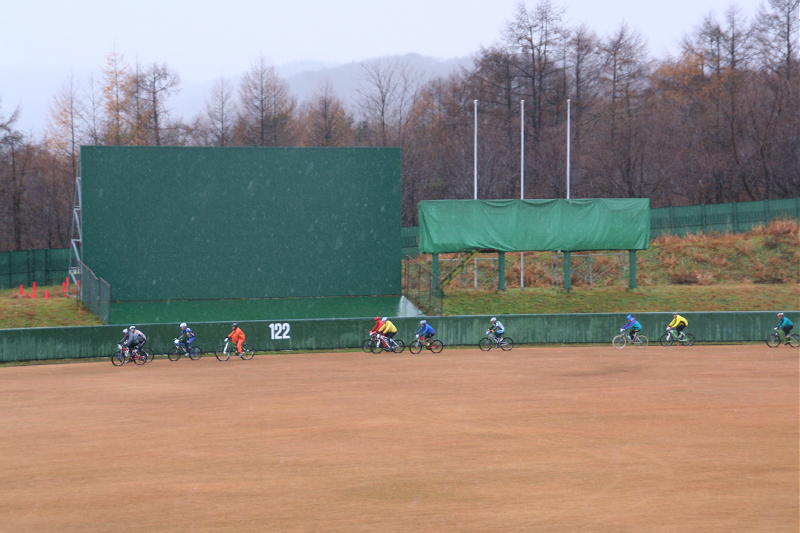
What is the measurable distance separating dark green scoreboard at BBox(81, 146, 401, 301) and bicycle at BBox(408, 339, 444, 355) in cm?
981

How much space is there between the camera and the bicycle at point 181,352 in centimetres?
3288

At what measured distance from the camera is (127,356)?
3197 cm

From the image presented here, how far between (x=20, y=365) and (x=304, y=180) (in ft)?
56.4

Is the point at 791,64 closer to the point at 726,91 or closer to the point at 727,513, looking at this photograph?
the point at 726,91

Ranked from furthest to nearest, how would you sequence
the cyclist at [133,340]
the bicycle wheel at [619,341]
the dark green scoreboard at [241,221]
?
the dark green scoreboard at [241,221] → the bicycle wheel at [619,341] → the cyclist at [133,340]

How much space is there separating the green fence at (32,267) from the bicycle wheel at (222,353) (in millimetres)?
29901

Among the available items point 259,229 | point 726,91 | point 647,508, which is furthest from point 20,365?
point 726,91

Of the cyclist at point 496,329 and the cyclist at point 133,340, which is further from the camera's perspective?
the cyclist at point 496,329

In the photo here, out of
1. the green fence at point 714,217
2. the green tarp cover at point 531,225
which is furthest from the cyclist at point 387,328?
the green fence at point 714,217

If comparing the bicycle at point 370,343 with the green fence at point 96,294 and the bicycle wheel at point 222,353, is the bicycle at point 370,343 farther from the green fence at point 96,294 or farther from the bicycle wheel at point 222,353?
the green fence at point 96,294

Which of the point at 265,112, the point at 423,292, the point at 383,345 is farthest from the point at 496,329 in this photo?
the point at 265,112

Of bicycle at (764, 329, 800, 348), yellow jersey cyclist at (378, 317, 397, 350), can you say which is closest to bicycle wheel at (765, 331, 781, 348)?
bicycle at (764, 329, 800, 348)

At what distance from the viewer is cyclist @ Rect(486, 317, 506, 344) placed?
34.6 m

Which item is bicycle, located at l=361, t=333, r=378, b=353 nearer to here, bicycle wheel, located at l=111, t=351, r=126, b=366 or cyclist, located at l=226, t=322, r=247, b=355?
cyclist, located at l=226, t=322, r=247, b=355
